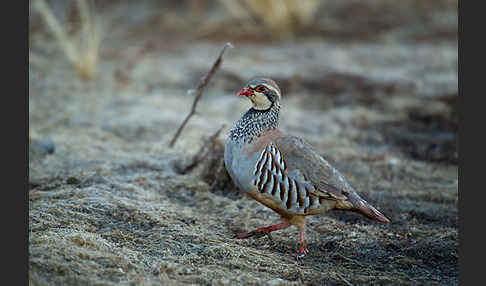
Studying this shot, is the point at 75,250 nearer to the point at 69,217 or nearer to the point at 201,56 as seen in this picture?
the point at 69,217

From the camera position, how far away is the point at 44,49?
10.1 meters

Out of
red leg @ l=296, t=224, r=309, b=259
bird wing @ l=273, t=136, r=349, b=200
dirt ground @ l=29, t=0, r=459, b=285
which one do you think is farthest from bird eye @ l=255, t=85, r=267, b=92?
red leg @ l=296, t=224, r=309, b=259

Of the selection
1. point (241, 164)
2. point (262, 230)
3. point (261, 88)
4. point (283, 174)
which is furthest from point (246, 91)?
point (262, 230)

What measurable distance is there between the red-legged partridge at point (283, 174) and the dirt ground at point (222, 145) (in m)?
0.38

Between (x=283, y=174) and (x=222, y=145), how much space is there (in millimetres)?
1564

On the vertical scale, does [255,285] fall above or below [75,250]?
below

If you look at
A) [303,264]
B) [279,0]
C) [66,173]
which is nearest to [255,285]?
[303,264]

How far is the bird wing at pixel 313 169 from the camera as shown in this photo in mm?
4000

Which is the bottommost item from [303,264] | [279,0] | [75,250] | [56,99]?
[303,264]

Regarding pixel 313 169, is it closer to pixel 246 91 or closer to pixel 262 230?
pixel 262 230

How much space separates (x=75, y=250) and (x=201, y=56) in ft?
24.4

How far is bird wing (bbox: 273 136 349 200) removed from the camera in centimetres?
400

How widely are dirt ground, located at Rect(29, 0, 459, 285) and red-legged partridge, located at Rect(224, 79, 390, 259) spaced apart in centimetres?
38

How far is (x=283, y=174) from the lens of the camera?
13.0 feet
